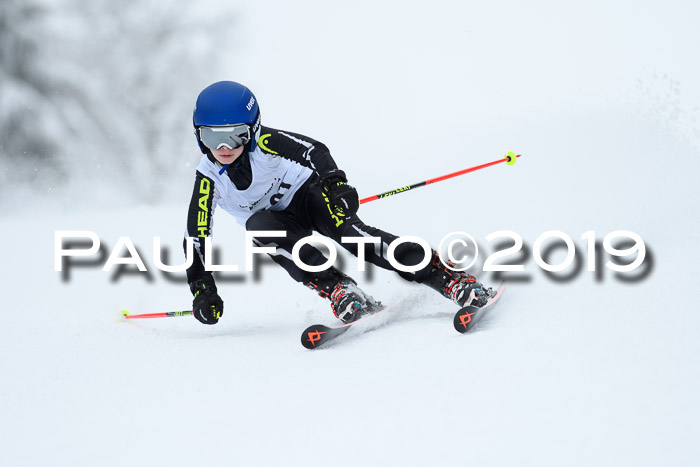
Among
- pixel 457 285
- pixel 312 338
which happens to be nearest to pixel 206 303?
pixel 312 338

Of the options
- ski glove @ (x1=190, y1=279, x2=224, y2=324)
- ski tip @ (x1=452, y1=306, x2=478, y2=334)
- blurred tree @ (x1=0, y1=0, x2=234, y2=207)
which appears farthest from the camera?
blurred tree @ (x1=0, y1=0, x2=234, y2=207)

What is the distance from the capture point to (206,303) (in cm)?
336

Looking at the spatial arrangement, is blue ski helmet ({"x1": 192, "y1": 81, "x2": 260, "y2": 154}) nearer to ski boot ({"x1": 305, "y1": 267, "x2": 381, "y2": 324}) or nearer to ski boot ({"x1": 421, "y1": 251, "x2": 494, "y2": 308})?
ski boot ({"x1": 305, "y1": 267, "x2": 381, "y2": 324})

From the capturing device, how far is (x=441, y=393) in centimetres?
221

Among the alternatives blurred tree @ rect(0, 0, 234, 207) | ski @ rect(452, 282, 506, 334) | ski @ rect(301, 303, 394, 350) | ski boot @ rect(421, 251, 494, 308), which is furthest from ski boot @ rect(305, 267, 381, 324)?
blurred tree @ rect(0, 0, 234, 207)

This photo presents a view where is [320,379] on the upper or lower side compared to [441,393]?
lower

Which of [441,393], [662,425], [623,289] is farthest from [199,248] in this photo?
[662,425]

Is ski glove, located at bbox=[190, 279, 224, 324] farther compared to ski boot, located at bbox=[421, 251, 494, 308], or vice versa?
ski glove, located at bbox=[190, 279, 224, 324]

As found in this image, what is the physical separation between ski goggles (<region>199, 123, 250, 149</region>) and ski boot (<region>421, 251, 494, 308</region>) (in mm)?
1131

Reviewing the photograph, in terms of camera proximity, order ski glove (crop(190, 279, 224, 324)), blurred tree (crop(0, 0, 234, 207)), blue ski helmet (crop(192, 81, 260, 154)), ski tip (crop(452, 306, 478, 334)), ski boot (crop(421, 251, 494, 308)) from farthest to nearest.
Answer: blurred tree (crop(0, 0, 234, 207))
ski glove (crop(190, 279, 224, 324))
ski boot (crop(421, 251, 494, 308))
blue ski helmet (crop(192, 81, 260, 154))
ski tip (crop(452, 306, 478, 334))

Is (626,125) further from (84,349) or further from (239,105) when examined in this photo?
(84,349)

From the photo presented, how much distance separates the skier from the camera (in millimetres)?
3176

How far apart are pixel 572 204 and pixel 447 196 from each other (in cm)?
158

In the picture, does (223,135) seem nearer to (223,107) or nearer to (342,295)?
(223,107)
